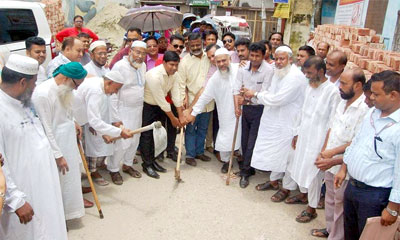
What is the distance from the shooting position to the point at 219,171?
4863 mm

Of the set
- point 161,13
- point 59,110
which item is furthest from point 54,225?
point 161,13

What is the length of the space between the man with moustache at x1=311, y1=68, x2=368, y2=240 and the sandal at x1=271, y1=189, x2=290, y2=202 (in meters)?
0.93

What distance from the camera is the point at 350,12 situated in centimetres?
821

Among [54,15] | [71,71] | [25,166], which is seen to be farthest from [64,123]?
[54,15]

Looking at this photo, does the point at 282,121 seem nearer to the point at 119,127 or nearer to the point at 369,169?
the point at 369,169

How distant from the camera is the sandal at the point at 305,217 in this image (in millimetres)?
3596

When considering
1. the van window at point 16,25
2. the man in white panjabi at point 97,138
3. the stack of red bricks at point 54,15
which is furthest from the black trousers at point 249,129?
the stack of red bricks at point 54,15

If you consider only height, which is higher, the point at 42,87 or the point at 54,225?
Result: the point at 42,87

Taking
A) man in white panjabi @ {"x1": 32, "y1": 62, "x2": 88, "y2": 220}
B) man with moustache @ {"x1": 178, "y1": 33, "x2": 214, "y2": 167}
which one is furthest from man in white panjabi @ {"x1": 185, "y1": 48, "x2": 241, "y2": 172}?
man in white panjabi @ {"x1": 32, "y1": 62, "x2": 88, "y2": 220}

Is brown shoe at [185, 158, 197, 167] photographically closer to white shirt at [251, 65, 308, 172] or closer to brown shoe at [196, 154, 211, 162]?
brown shoe at [196, 154, 211, 162]

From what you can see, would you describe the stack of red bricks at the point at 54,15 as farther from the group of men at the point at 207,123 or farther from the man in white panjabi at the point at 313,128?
the man in white panjabi at the point at 313,128

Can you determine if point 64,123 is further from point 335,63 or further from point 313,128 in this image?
point 335,63

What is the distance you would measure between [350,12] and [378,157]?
723cm

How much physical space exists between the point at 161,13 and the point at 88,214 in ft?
15.1
